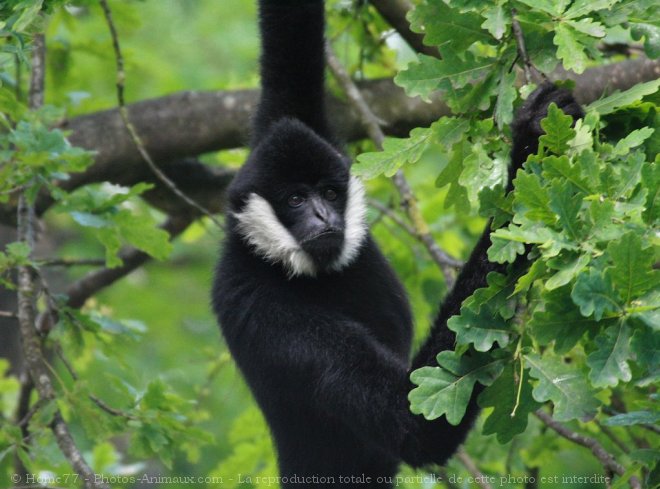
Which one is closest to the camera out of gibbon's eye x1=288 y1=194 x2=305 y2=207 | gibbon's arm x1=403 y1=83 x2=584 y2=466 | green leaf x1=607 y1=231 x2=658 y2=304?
green leaf x1=607 y1=231 x2=658 y2=304

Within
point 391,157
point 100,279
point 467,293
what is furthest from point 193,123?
point 467,293

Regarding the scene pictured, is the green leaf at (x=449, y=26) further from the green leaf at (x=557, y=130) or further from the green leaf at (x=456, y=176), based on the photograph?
the green leaf at (x=557, y=130)

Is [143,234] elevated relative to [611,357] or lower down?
lower down

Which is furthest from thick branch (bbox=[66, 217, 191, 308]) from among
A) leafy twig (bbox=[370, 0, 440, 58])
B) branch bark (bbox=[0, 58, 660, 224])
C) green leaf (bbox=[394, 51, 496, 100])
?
green leaf (bbox=[394, 51, 496, 100])

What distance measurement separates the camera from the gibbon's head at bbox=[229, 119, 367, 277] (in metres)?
5.30

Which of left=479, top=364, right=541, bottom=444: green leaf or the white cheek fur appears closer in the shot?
left=479, top=364, right=541, bottom=444: green leaf

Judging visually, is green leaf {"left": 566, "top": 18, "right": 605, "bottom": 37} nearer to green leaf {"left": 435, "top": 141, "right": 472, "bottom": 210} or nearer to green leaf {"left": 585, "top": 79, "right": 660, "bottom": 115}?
green leaf {"left": 585, "top": 79, "right": 660, "bottom": 115}

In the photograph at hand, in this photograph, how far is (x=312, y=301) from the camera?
5340mm

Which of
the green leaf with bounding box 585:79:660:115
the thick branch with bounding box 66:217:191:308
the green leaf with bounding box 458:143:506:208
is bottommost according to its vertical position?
the thick branch with bounding box 66:217:191:308

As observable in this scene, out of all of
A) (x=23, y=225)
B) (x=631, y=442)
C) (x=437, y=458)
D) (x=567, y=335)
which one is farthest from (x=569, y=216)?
(x=631, y=442)

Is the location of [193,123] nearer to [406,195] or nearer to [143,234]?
[143,234]

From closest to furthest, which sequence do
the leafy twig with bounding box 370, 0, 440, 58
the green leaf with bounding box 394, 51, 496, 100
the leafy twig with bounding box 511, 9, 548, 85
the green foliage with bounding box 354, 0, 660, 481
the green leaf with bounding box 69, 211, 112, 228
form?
the green foliage with bounding box 354, 0, 660, 481 → the leafy twig with bounding box 511, 9, 548, 85 → the green leaf with bounding box 394, 51, 496, 100 → the green leaf with bounding box 69, 211, 112, 228 → the leafy twig with bounding box 370, 0, 440, 58

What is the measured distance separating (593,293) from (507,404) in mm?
925

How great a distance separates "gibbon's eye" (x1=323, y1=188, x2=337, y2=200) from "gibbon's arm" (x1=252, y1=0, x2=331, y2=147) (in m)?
0.54
